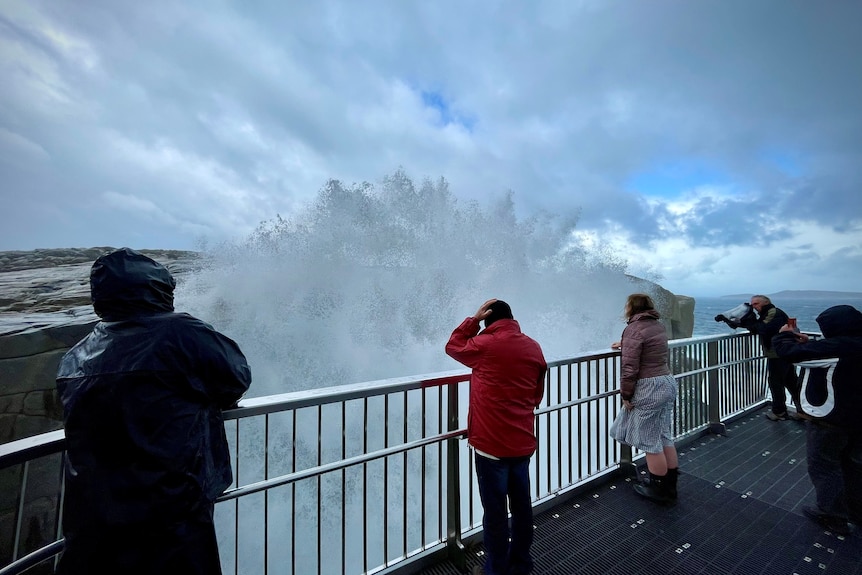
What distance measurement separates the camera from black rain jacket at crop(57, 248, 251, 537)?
138 centimetres

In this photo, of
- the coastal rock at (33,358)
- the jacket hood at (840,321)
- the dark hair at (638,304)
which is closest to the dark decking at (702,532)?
the jacket hood at (840,321)

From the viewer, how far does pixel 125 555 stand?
1389 millimetres

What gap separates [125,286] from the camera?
1499 millimetres

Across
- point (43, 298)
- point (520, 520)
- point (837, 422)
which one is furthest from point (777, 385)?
point (43, 298)

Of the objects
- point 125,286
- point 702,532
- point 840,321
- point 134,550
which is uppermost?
point 125,286

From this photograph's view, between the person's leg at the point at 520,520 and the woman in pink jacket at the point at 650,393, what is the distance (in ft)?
5.07

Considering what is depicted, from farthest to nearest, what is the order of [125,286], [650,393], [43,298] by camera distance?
[43,298]
[650,393]
[125,286]

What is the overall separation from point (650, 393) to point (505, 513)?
1.82 meters

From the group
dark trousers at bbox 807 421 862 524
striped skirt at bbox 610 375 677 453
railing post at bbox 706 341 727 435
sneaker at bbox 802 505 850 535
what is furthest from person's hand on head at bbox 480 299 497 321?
railing post at bbox 706 341 727 435

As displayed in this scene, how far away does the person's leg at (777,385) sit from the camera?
5.65 metres

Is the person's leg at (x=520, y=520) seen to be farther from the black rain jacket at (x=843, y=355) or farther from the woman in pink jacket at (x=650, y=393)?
the black rain jacket at (x=843, y=355)

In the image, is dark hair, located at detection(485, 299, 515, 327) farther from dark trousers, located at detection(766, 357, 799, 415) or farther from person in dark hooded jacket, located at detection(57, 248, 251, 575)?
dark trousers, located at detection(766, 357, 799, 415)

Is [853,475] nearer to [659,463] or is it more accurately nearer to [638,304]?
[659,463]

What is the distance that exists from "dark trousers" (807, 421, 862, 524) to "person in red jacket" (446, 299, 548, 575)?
266 centimetres
